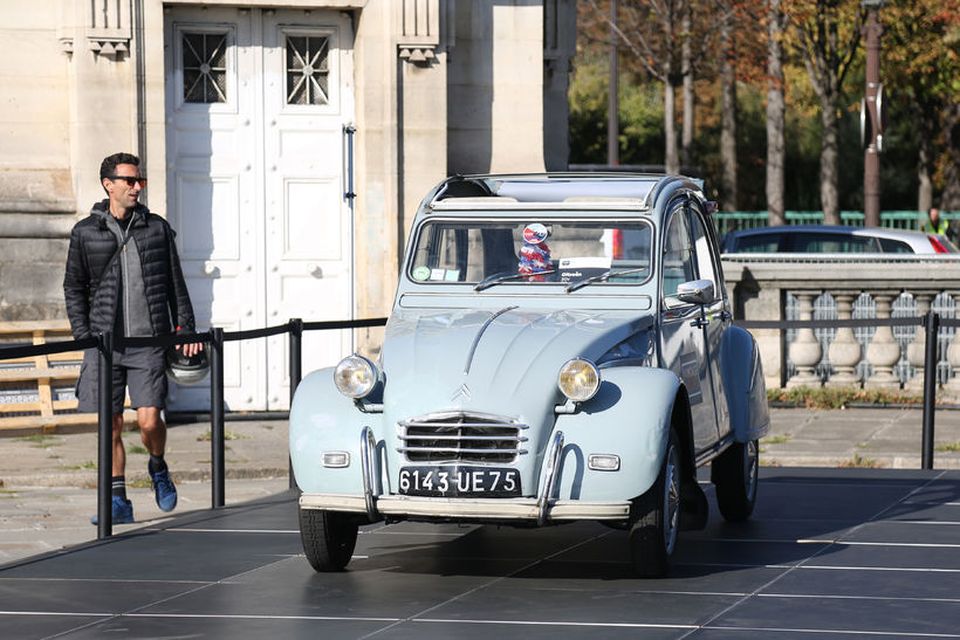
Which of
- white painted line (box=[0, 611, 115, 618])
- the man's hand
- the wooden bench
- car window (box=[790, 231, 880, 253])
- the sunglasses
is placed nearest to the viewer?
white painted line (box=[0, 611, 115, 618])

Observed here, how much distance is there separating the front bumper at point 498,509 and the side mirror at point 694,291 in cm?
149

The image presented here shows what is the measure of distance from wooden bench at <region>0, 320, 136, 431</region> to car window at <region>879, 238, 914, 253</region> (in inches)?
426

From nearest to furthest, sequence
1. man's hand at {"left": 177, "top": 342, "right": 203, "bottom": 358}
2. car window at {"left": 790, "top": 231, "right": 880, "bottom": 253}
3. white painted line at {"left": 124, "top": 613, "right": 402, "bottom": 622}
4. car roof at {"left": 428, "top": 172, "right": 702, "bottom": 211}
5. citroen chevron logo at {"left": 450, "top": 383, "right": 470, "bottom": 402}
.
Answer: white painted line at {"left": 124, "top": 613, "right": 402, "bottom": 622} → citroen chevron logo at {"left": 450, "top": 383, "right": 470, "bottom": 402} → car roof at {"left": 428, "top": 172, "right": 702, "bottom": 211} → man's hand at {"left": 177, "top": 342, "right": 203, "bottom": 358} → car window at {"left": 790, "top": 231, "right": 880, "bottom": 253}

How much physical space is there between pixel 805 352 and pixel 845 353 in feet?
1.25

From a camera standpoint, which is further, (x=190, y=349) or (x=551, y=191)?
(x=190, y=349)

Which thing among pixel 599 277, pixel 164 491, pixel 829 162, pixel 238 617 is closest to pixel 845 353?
pixel 164 491

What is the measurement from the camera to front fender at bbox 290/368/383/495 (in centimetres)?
916

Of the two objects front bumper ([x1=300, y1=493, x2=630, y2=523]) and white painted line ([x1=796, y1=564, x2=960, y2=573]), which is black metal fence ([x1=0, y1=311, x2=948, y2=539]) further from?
white painted line ([x1=796, y1=564, x2=960, y2=573])

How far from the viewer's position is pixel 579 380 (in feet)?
29.3

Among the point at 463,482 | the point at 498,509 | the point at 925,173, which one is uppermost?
the point at 925,173

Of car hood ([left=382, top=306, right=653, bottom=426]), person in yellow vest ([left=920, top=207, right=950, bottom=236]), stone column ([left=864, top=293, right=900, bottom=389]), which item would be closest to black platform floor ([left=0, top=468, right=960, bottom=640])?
car hood ([left=382, top=306, right=653, bottom=426])

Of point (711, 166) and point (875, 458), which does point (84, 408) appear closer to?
point (875, 458)

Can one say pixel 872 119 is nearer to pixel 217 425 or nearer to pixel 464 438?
pixel 217 425

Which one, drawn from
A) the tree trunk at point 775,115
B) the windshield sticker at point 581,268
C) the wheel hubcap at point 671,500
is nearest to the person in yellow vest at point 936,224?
the tree trunk at point 775,115
